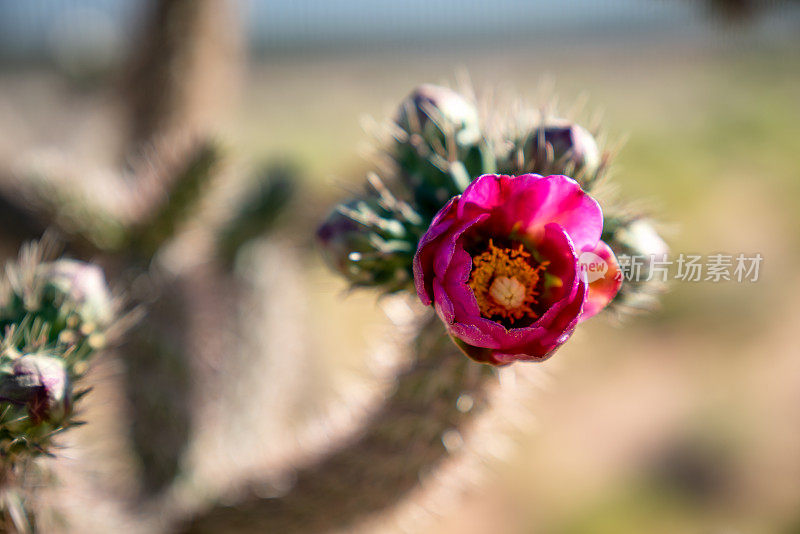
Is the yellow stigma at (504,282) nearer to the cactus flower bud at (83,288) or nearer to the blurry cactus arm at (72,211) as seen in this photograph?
the cactus flower bud at (83,288)

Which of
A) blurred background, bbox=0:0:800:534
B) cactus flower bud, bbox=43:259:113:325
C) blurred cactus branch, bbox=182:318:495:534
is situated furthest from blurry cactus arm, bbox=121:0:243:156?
cactus flower bud, bbox=43:259:113:325

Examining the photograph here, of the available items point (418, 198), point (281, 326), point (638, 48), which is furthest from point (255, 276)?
point (638, 48)

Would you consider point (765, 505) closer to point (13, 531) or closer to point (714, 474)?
point (714, 474)

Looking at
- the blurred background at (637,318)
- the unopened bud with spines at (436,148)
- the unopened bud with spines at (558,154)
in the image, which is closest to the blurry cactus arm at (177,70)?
the blurred background at (637,318)

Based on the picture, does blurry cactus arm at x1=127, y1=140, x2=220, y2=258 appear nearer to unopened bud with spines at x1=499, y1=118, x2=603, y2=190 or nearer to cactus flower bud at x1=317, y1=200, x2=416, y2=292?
cactus flower bud at x1=317, y1=200, x2=416, y2=292

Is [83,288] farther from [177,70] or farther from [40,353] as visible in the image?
[177,70]
